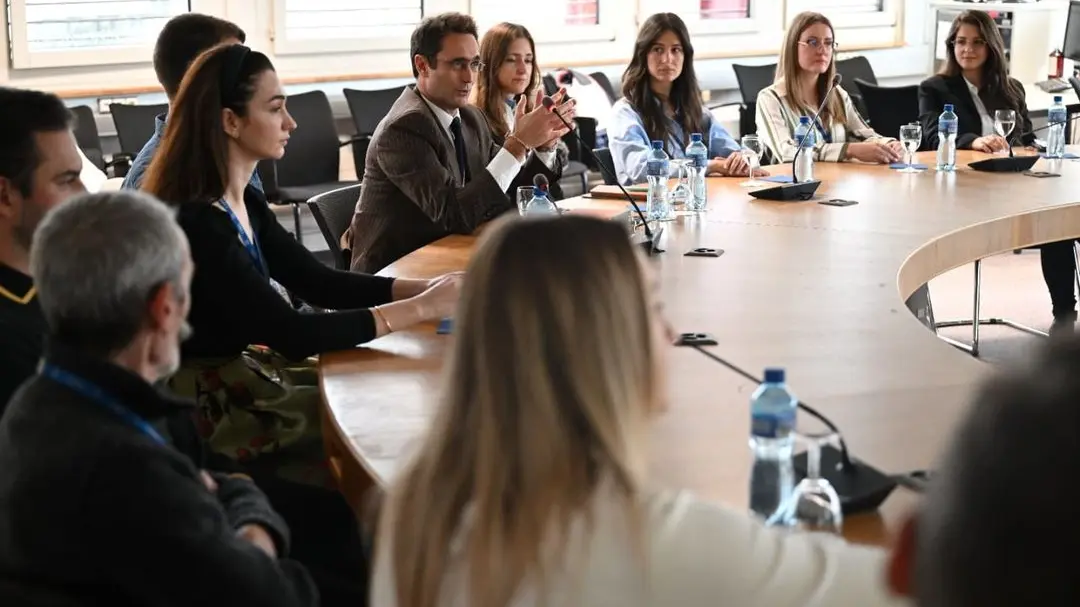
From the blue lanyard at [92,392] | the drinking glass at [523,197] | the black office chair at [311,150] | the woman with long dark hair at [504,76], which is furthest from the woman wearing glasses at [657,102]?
the blue lanyard at [92,392]

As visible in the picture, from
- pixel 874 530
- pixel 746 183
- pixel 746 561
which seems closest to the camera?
pixel 746 561

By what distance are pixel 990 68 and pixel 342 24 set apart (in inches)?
124

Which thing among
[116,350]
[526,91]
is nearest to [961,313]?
[526,91]

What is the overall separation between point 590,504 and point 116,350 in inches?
31.4

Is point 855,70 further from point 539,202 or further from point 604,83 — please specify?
point 539,202

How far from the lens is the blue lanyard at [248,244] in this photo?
268 centimetres

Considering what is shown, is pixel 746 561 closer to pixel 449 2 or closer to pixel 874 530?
pixel 874 530

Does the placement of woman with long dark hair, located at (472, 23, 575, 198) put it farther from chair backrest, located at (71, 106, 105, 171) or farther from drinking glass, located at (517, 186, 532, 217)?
chair backrest, located at (71, 106, 105, 171)

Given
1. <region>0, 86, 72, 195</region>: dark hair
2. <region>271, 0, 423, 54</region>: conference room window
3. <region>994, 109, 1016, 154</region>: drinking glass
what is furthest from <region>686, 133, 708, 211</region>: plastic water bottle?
<region>271, 0, 423, 54</region>: conference room window

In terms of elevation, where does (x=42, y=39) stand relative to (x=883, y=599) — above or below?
above

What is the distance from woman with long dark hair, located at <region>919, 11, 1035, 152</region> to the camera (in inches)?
215

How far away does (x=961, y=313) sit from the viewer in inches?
227

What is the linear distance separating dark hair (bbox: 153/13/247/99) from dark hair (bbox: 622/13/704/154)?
168cm

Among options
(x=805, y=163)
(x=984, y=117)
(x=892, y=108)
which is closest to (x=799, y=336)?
(x=805, y=163)
